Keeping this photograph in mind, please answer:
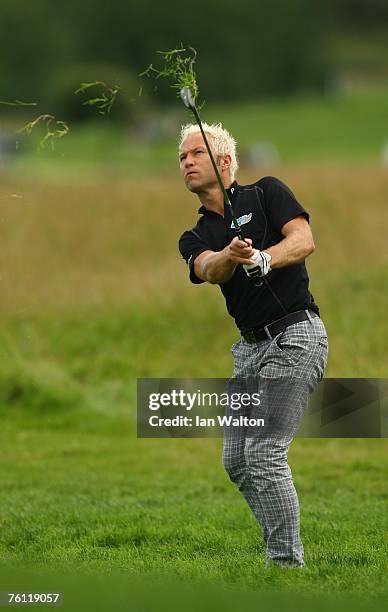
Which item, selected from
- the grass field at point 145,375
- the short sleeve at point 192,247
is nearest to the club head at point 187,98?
the short sleeve at point 192,247

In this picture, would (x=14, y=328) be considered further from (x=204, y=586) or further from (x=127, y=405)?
(x=204, y=586)

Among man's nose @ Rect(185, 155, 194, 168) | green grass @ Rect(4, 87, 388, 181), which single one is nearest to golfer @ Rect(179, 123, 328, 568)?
man's nose @ Rect(185, 155, 194, 168)

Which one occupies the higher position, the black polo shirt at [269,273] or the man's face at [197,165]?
the man's face at [197,165]

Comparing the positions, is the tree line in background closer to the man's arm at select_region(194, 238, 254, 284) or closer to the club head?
the club head

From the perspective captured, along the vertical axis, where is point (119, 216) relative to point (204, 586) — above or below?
above

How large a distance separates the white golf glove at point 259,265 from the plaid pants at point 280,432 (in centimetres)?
57

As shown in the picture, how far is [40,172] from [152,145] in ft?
54.3

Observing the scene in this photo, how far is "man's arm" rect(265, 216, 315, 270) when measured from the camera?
7285mm

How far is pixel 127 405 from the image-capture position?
16.6 metres

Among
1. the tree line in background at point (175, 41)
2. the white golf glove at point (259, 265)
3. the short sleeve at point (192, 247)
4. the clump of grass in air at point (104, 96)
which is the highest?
the tree line in background at point (175, 41)

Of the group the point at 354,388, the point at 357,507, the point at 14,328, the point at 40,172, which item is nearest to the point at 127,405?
the point at 14,328

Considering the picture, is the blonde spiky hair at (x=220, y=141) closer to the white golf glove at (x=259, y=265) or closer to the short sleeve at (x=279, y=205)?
the short sleeve at (x=279, y=205)

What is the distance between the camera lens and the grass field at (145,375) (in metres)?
8.70

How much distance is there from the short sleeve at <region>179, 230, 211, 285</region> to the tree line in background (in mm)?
104318
